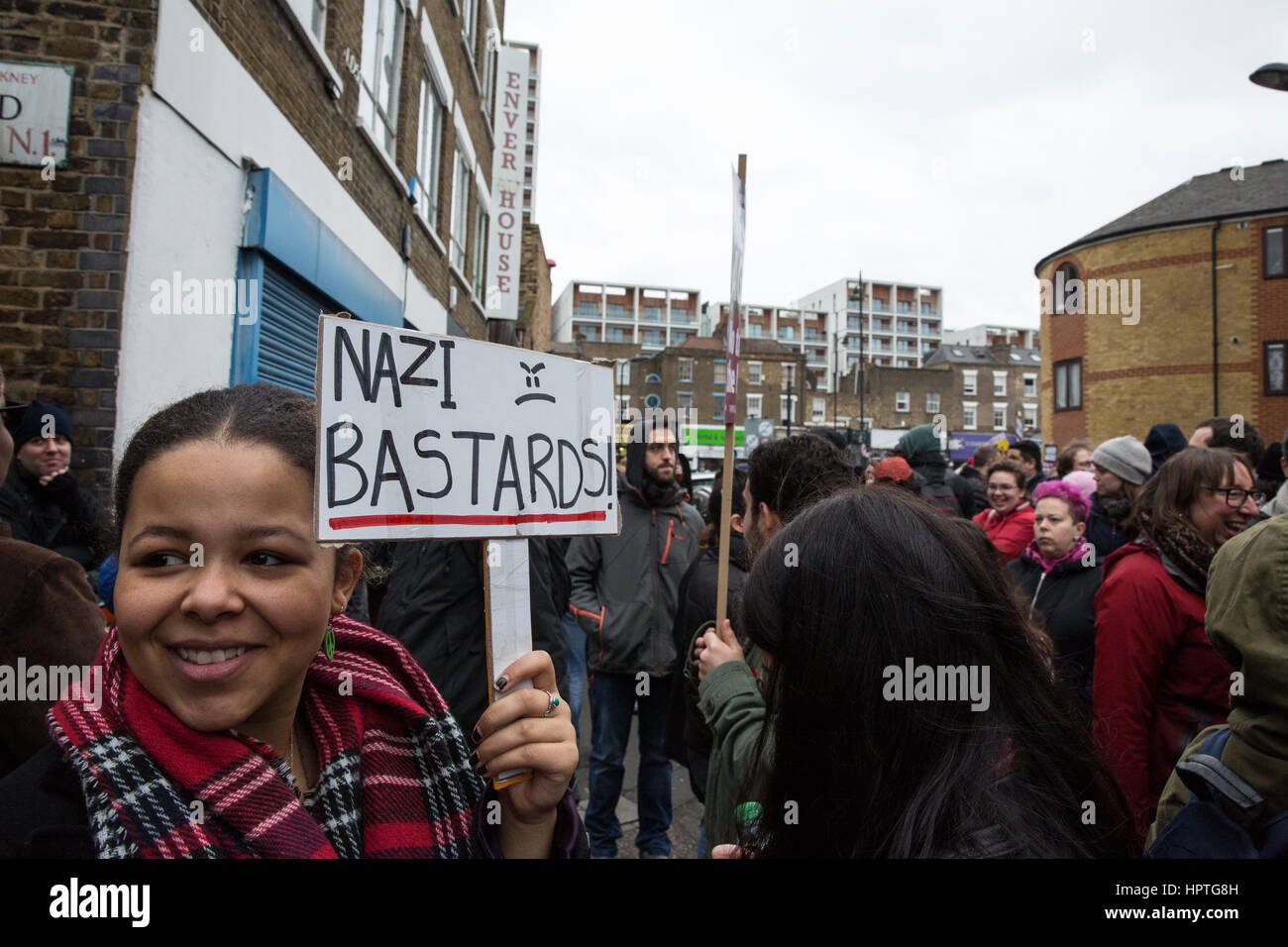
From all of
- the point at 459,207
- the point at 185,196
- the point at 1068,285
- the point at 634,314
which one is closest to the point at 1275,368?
the point at 1068,285

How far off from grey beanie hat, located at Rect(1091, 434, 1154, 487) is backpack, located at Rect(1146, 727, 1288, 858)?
3.14 meters

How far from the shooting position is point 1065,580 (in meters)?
3.35

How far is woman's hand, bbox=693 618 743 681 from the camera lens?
94.2 inches

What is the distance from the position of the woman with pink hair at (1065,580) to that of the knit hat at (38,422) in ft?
14.4

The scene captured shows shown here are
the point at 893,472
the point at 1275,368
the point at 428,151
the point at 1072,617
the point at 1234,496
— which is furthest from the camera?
the point at 1275,368

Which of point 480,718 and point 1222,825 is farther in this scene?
point 480,718

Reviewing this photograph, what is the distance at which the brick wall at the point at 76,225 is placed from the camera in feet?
13.1

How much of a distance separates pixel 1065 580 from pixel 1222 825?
2121 mm

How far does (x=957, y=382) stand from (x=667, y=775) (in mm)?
68677

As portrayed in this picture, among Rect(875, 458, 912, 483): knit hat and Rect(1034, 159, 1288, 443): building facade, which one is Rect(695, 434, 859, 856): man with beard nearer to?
Rect(875, 458, 912, 483): knit hat

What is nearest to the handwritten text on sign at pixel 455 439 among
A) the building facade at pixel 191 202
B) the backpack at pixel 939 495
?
the building facade at pixel 191 202

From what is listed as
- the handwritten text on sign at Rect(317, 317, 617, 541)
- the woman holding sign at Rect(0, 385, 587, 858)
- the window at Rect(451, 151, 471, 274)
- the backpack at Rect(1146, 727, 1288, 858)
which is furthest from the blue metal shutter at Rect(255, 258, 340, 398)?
the window at Rect(451, 151, 471, 274)

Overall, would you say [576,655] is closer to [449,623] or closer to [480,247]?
[449,623]
